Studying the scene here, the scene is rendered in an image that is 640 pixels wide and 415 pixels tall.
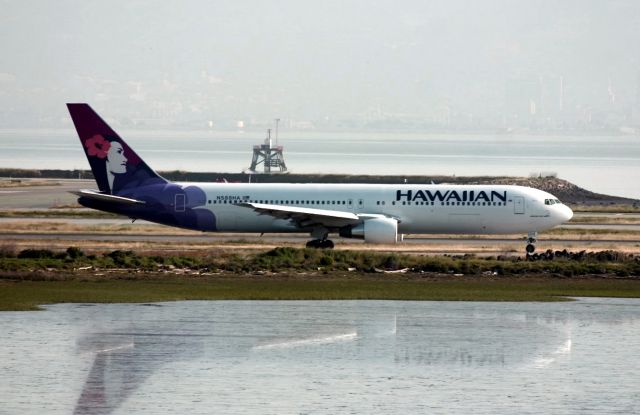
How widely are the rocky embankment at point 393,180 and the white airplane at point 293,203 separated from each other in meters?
40.6

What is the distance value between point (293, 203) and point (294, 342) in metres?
26.4

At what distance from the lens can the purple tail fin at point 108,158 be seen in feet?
197

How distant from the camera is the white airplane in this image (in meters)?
59.7

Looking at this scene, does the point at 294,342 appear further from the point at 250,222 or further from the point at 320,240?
the point at 250,222

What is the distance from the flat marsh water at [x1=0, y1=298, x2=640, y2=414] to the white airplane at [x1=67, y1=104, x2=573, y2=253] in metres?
18.6

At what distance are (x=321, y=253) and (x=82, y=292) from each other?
12.1 m

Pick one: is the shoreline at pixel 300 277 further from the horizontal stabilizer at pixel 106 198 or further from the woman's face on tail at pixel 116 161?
the woman's face on tail at pixel 116 161

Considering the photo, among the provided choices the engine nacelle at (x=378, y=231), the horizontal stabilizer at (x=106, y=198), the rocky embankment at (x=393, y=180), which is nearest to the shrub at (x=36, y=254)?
the horizontal stabilizer at (x=106, y=198)

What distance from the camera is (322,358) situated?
31.9m

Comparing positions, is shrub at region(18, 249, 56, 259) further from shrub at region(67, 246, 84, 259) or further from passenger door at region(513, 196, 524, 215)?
passenger door at region(513, 196, 524, 215)

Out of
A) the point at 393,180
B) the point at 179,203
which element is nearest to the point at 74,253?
the point at 179,203

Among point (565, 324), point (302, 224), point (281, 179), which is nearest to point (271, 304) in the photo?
point (565, 324)

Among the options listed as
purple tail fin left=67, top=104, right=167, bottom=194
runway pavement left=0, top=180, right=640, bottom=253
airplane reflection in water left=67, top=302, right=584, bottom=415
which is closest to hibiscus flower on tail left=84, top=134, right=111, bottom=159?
purple tail fin left=67, top=104, right=167, bottom=194

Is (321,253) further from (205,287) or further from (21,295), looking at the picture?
(21,295)
